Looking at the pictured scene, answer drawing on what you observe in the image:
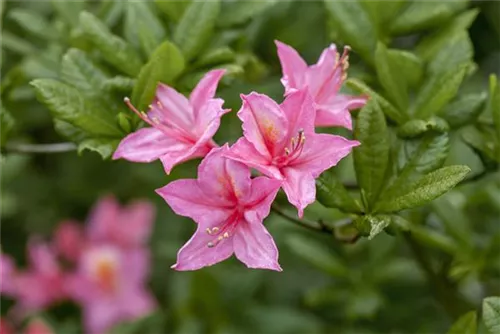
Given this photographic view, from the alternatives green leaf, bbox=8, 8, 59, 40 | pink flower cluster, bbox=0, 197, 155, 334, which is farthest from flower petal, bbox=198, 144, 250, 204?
pink flower cluster, bbox=0, 197, 155, 334

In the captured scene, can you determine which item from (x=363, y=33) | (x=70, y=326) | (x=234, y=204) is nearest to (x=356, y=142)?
(x=234, y=204)

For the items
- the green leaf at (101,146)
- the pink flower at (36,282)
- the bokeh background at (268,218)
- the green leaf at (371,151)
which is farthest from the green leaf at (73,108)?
the pink flower at (36,282)

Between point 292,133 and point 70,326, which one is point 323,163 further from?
point 70,326

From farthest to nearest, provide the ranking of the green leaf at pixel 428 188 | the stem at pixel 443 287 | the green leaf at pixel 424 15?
the stem at pixel 443 287, the green leaf at pixel 424 15, the green leaf at pixel 428 188

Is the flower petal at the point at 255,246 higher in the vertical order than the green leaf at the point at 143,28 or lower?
lower

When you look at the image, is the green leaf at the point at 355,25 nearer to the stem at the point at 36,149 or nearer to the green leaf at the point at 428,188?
the green leaf at the point at 428,188

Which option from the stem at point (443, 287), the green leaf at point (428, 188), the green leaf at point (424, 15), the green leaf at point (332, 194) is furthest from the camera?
the stem at point (443, 287)

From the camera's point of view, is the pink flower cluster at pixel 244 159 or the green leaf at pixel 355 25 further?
the green leaf at pixel 355 25

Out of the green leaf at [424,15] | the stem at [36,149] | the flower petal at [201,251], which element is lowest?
the stem at [36,149]
